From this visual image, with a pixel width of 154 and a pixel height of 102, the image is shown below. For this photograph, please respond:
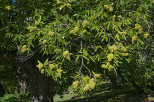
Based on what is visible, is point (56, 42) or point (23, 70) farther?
point (23, 70)

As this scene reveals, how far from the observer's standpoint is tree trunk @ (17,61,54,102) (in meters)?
7.29

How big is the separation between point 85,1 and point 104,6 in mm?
1123

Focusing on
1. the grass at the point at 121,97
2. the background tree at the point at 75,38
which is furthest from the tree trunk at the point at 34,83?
the grass at the point at 121,97

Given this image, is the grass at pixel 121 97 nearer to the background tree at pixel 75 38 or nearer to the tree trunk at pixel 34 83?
the tree trunk at pixel 34 83

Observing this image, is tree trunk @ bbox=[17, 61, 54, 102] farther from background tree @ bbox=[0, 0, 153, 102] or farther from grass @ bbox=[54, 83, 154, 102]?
grass @ bbox=[54, 83, 154, 102]

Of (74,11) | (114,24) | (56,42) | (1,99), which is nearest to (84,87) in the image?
(56,42)

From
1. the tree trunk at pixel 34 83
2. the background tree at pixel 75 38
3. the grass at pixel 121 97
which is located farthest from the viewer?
the grass at pixel 121 97

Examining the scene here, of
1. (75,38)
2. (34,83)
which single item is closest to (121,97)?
(34,83)

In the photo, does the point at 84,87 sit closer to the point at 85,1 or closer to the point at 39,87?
the point at 85,1

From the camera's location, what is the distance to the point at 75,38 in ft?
13.3

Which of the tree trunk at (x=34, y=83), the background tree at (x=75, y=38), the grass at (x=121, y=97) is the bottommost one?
the grass at (x=121, y=97)

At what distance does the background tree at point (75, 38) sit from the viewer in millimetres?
3500

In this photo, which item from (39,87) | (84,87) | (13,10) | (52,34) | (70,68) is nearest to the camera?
(84,87)

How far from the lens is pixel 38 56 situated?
22.0 ft
